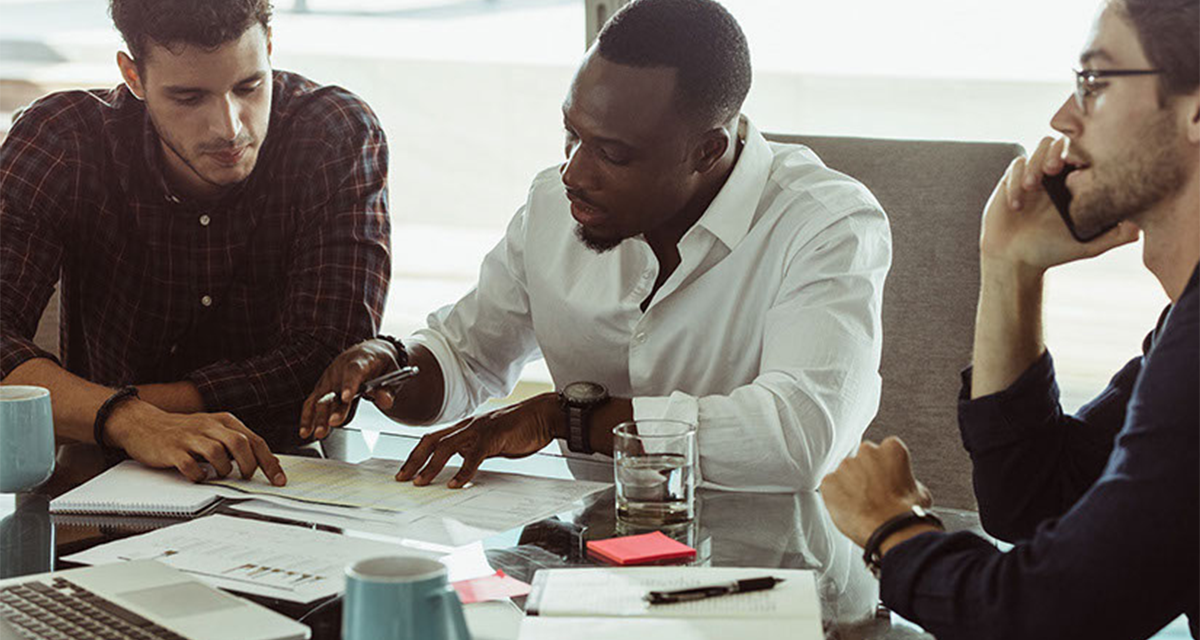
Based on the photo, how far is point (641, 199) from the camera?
1794mm

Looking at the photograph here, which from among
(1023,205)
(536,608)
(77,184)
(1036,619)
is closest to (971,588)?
(1036,619)

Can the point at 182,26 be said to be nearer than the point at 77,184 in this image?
Yes

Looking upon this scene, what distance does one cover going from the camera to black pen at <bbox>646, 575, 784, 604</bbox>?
114 cm

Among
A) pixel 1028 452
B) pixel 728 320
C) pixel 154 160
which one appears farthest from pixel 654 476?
pixel 154 160

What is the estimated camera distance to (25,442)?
148 cm

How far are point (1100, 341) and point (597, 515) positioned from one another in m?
2.93

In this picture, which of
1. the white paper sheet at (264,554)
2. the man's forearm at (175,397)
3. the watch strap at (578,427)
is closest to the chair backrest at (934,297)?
the watch strap at (578,427)

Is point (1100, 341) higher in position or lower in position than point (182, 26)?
lower

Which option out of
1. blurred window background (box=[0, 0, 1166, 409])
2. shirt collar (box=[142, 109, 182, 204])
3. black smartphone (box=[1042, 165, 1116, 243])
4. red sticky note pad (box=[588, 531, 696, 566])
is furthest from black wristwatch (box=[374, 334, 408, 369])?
blurred window background (box=[0, 0, 1166, 409])

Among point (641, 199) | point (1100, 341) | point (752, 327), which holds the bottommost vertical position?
point (1100, 341)

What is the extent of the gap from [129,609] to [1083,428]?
3.22 feet

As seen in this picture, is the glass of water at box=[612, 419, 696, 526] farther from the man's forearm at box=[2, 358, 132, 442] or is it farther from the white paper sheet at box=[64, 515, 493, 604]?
the man's forearm at box=[2, 358, 132, 442]

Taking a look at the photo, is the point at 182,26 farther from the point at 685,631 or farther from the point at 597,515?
the point at 685,631

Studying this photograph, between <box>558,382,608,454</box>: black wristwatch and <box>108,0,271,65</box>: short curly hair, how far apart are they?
75 centimetres
